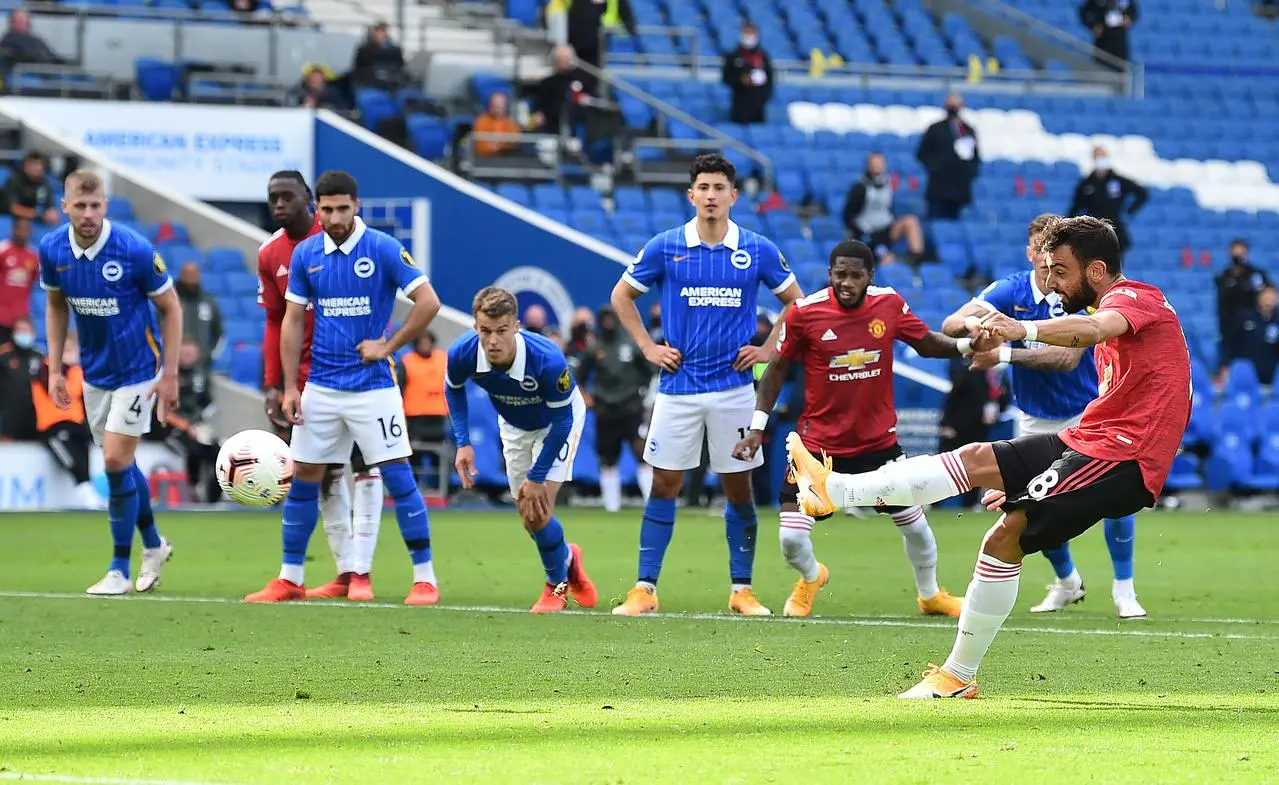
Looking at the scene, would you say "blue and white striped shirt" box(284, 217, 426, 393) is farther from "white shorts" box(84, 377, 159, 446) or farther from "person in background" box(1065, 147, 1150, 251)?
"person in background" box(1065, 147, 1150, 251)

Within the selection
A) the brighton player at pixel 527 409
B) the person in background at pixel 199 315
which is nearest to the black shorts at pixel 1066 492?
the brighton player at pixel 527 409

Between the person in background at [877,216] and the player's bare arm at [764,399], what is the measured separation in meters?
15.1

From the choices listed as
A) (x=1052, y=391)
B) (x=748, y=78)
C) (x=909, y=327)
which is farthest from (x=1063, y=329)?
(x=748, y=78)

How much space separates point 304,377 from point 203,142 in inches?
514

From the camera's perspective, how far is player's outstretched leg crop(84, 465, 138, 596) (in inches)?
468

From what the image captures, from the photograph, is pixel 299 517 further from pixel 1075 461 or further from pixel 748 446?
pixel 1075 461

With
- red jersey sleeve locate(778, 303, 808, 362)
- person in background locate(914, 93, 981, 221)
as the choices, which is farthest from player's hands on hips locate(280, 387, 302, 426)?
person in background locate(914, 93, 981, 221)

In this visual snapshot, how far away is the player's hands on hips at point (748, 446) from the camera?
35.1 feet

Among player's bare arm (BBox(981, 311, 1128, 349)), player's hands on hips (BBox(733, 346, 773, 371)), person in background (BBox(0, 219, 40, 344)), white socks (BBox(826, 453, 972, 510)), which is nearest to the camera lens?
player's bare arm (BBox(981, 311, 1128, 349))

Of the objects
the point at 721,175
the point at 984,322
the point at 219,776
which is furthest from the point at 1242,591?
the point at 219,776

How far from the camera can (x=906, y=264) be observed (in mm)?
26625

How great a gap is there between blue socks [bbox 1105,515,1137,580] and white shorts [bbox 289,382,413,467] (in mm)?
3856

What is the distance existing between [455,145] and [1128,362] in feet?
61.0

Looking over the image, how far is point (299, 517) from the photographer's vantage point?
11.5 meters
